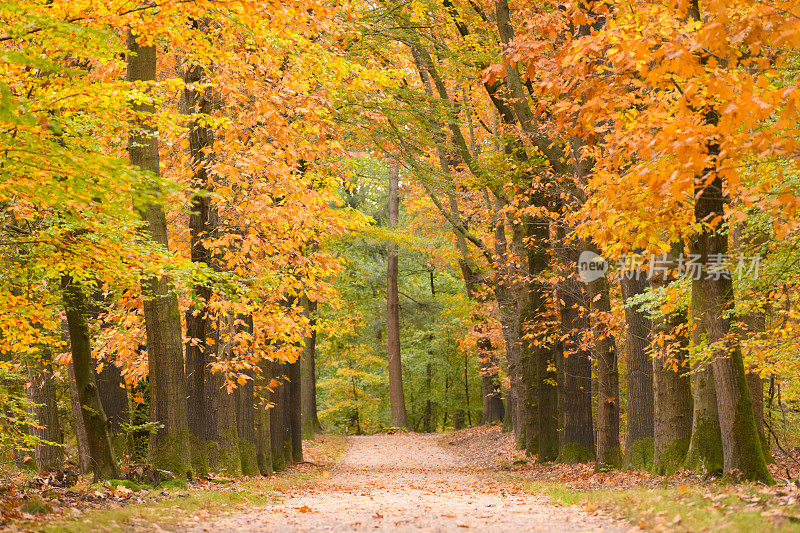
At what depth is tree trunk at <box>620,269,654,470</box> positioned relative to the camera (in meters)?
13.2

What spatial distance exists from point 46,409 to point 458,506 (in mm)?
11529

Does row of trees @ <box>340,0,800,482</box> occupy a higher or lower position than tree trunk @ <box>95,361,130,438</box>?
higher

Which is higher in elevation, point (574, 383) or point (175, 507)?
point (574, 383)

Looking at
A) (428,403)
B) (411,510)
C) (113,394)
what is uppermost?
(113,394)

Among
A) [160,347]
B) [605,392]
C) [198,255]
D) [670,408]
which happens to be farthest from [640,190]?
[198,255]

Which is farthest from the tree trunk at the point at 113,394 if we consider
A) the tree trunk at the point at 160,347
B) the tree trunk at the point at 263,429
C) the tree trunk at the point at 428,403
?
the tree trunk at the point at 428,403

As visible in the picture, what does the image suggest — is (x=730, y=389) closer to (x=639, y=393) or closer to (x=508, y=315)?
(x=639, y=393)

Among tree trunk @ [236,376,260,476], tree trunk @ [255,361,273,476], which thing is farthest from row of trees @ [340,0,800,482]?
tree trunk @ [236,376,260,476]

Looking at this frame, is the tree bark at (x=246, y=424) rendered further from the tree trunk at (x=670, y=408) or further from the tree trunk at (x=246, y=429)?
the tree trunk at (x=670, y=408)

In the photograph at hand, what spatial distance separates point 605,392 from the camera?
1405 cm

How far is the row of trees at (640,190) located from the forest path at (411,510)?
264 centimetres

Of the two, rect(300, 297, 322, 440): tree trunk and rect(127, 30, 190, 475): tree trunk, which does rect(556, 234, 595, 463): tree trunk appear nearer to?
rect(127, 30, 190, 475): tree trunk

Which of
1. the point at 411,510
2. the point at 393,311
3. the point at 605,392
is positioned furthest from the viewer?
the point at 393,311

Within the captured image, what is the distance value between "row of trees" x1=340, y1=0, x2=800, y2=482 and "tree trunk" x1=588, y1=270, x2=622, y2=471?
0.04 metres
